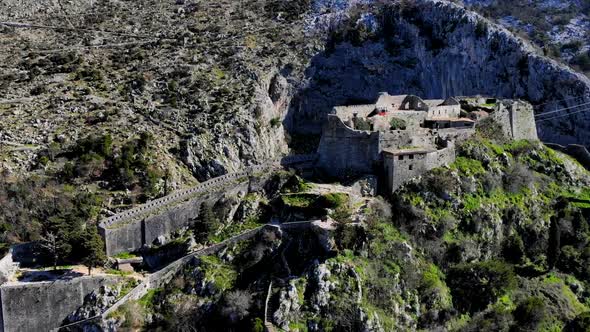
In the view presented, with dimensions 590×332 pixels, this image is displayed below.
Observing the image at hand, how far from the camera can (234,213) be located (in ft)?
157

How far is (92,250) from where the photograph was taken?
4269cm

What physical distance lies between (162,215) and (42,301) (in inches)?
367

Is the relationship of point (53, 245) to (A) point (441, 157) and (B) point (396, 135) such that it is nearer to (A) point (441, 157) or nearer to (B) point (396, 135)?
(B) point (396, 135)

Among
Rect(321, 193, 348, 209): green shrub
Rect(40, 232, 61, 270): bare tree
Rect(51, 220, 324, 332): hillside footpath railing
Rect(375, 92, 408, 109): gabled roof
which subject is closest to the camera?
Rect(51, 220, 324, 332): hillside footpath railing

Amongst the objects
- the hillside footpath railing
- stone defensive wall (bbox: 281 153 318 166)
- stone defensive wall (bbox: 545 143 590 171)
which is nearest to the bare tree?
the hillside footpath railing

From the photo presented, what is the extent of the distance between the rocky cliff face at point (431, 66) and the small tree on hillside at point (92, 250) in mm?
31670

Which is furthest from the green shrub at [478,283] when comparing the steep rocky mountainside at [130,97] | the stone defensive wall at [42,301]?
the steep rocky mountainside at [130,97]

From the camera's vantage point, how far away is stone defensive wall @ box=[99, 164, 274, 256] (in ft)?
149

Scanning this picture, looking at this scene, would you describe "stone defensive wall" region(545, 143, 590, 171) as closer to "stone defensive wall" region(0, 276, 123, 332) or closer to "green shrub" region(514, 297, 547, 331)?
"green shrub" region(514, 297, 547, 331)

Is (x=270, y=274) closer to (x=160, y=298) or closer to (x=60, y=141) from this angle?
(x=160, y=298)

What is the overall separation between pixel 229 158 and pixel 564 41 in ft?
173

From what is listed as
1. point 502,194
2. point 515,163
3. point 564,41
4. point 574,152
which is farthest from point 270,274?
point 564,41

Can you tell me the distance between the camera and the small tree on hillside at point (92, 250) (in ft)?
140

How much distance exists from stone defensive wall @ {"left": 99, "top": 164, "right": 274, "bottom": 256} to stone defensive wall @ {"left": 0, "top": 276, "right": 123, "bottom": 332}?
3.10m
